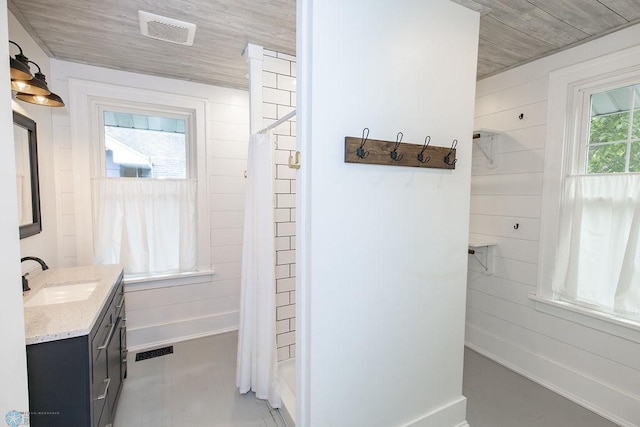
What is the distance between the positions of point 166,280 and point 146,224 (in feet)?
1.88

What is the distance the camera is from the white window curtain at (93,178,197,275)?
2.68 m

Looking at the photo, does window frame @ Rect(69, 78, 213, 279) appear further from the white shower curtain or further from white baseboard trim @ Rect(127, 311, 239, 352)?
the white shower curtain

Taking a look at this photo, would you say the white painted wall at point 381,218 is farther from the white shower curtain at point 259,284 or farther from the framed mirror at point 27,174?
the framed mirror at point 27,174

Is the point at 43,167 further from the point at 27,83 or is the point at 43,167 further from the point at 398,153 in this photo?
the point at 398,153

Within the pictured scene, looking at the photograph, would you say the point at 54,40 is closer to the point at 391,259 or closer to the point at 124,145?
the point at 124,145

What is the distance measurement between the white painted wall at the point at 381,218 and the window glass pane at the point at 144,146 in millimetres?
2134

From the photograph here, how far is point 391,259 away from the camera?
5.04ft

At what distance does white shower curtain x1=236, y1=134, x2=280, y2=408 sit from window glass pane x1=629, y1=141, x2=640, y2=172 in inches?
90.4

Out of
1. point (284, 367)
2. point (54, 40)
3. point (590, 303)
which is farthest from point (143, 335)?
point (590, 303)

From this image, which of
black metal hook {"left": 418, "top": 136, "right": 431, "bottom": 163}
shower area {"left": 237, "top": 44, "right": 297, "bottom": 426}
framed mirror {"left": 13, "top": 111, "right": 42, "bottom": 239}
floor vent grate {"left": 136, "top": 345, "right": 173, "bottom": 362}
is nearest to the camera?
black metal hook {"left": 418, "top": 136, "right": 431, "bottom": 163}

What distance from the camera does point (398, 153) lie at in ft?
4.88

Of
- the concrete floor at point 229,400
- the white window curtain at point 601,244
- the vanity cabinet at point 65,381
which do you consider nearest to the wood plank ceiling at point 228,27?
the white window curtain at point 601,244

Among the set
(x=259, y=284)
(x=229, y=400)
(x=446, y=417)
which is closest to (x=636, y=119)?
(x=446, y=417)

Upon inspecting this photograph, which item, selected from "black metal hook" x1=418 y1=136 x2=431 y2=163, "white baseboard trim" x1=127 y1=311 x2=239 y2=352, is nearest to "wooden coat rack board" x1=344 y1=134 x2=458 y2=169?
"black metal hook" x1=418 y1=136 x2=431 y2=163
